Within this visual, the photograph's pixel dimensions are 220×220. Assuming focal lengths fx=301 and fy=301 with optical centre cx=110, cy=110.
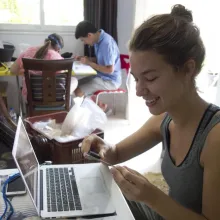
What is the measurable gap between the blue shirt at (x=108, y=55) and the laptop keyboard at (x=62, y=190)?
235 cm

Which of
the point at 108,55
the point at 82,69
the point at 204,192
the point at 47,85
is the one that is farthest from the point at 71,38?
the point at 204,192

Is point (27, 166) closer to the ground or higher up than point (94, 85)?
higher up

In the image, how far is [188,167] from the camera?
95 centimetres

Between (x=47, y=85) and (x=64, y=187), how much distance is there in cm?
166

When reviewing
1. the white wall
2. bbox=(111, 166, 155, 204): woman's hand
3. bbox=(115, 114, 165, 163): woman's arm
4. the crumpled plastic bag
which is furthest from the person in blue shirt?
bbox=(111, 166, 155, 204): woman's hand

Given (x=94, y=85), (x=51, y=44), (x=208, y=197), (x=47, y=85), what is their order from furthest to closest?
(x=94, y=85) < (x=51, y=44) < (x=47, y=85) < (x=208, y=197)

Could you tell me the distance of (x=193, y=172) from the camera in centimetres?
94

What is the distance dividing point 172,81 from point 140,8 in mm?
2650

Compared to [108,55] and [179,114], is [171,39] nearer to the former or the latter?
[179,114]

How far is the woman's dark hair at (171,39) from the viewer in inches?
35.4

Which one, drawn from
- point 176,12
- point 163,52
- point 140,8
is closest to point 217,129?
point 163,52

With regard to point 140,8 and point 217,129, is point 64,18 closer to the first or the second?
point 140,8

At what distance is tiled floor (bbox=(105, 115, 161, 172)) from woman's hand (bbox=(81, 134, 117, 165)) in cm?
111

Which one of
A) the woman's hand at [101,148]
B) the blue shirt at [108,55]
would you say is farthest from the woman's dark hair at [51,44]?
the woman's hand at [101,148]
